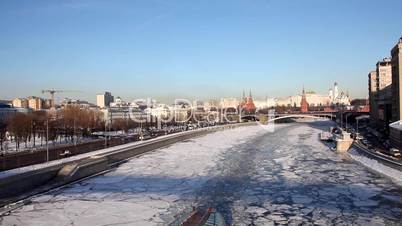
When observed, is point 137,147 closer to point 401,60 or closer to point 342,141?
point 342,141

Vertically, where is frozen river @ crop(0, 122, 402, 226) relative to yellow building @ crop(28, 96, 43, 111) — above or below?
below

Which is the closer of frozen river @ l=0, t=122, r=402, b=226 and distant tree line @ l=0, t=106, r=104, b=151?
frozen river @ l=0, t=122, r=402, b=226

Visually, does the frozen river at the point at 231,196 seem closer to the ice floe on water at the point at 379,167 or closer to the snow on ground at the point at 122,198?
the snow on ground at the point at 122,198

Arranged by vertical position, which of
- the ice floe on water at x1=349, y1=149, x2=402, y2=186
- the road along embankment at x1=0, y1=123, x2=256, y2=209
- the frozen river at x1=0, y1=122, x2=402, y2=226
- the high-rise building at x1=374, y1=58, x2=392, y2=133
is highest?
the high-rise building at x1=374, y1=58, x2=392, y2=133

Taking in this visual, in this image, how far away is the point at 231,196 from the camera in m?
18.1

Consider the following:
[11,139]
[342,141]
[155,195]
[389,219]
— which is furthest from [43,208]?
[11,139]

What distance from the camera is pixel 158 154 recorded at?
36188 millimetres

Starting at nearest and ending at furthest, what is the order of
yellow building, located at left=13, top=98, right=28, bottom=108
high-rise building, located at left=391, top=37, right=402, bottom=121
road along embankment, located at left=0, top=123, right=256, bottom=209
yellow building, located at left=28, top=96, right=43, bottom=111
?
1. road along embankment, located at left=0, top=123, right=256, bottom=209
2. high-rise building, located at left=391, top=37, right=402, bottom=121
3. yellow building, located at left=28, top=96, right=43, bottom=111
4. yellow building, located at left=13, top=98, right=28, bottom=108

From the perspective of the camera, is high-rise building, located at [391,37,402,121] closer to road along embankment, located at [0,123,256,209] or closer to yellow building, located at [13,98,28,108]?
road along embankment, located at [0,123,256,209]

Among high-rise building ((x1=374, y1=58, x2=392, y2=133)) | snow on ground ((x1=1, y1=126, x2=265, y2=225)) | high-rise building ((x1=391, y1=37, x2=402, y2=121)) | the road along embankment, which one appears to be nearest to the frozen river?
snow on ground ((x1=1, y1=126, x2=265, y2=225))

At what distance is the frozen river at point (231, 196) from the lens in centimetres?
1407

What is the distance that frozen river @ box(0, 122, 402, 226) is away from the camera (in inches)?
554

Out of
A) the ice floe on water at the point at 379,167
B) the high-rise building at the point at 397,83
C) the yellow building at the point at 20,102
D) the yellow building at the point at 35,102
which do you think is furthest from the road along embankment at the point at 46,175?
the yellow building at the point at 20,102

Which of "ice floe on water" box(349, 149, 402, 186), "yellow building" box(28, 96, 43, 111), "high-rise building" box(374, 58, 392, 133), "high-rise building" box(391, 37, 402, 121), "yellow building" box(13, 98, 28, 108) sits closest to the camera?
"ice floe on water" box(349, 149, 402, 186)
